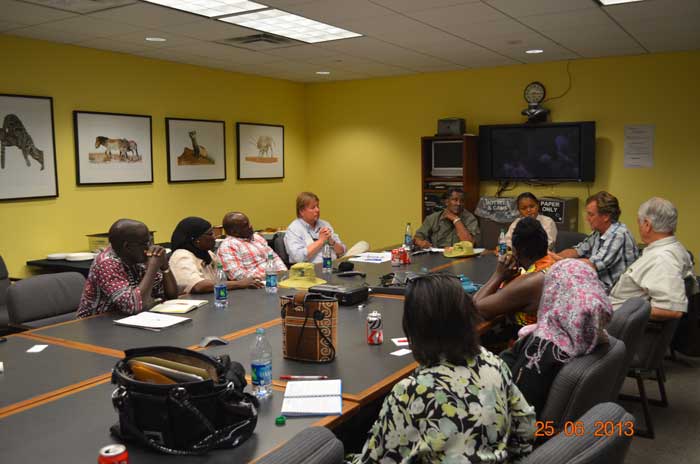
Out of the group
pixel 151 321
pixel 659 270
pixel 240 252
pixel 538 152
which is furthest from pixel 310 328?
pixel 538 152

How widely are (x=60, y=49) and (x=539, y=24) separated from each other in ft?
13.5

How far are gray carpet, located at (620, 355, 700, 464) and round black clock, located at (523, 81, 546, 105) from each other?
3.16m

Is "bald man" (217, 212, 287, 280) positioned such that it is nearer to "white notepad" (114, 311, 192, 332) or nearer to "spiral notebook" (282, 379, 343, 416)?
"white notepad" (114, 311, 192, 332)

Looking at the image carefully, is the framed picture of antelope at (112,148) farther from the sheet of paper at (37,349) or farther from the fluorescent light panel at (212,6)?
the sheet of paper at (37,349)

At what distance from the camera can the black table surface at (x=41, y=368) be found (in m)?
2.17

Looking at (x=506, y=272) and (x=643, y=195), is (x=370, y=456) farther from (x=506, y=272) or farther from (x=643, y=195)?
(x=643, y=195)

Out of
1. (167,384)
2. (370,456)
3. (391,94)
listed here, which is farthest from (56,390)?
(391,94)

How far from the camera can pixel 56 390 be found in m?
2.15

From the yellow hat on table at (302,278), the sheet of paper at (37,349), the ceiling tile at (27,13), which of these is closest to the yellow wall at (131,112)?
the ceiling tile at (27,13)

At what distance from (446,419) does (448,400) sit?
0.05m

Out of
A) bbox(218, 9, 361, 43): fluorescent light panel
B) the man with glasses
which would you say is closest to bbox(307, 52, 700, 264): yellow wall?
the man with glasses

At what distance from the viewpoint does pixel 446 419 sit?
1.58 meters

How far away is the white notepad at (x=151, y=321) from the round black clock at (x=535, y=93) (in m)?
5.01

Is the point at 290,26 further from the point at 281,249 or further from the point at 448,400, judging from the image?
the point at 448,400
